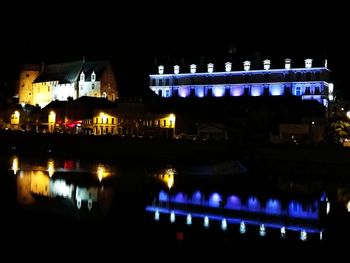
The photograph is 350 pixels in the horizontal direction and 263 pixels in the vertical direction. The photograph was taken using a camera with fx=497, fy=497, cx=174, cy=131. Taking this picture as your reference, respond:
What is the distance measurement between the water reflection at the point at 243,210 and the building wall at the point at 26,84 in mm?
59807

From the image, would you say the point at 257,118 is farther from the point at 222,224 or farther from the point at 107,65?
the point at 222,224

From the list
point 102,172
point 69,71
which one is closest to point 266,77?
point 102,172

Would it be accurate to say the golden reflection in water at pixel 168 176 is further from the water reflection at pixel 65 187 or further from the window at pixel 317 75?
the window at pixel 317 75

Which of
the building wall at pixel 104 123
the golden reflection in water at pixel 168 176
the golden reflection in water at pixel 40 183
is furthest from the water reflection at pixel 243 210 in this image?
the building wall at pixel 104 123

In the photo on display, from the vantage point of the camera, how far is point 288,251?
56.9 feet

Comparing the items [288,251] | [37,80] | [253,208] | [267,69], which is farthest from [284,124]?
[37,80]

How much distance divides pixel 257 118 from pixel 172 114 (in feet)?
32.4

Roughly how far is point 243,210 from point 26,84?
223 ft

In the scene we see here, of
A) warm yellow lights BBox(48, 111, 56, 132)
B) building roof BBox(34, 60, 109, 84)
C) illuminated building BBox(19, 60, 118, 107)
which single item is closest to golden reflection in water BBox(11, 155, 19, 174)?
warm yellow lights BBox(48, 111, 56, 132)

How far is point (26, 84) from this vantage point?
85000 millimetres

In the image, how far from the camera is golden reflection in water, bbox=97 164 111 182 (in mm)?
35688

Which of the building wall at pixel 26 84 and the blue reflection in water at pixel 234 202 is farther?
the building wall at pixel 26 84

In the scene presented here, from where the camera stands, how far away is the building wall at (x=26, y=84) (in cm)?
8469

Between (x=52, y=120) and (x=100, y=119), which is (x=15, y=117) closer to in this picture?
(x=52, y=120)
